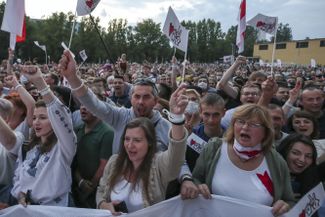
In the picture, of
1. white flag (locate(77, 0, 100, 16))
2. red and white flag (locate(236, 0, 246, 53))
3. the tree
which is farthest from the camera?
the tree

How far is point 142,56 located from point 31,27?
64.8 feet

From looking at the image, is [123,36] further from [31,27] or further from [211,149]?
[211,149]

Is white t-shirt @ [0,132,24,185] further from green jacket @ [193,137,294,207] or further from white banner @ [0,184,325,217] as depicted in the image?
green jacket @ [193,137,294,207]

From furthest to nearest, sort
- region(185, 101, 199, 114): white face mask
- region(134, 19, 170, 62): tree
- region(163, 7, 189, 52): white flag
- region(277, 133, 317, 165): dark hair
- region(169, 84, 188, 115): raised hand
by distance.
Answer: region(134, 19, 170, 62): tree → region(163, 7, 189, 52): white flag → region(185, 101, 199, 114): white face mask → region(277, 133, 317, 165): dark hair → region(169, 84, 188, 115): raised hand

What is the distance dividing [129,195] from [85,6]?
371 cm

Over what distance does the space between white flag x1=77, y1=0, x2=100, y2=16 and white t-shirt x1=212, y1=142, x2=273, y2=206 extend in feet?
12.0

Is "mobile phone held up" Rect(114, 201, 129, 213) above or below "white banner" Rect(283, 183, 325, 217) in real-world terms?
below

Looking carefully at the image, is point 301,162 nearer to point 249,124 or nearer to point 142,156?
point 249,124

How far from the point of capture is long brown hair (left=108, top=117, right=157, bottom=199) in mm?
2777

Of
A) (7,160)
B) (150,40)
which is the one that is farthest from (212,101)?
(150,40)

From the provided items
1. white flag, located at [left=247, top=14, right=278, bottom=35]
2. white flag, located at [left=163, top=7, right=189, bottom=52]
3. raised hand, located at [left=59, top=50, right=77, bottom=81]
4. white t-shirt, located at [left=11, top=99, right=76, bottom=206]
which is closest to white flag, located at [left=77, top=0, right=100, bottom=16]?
white flag, located at [left=163, top=7, right=189, bottom=52]

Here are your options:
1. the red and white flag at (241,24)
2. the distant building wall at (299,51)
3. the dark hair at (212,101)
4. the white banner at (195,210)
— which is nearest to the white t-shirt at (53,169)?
the white banner at (195,210)

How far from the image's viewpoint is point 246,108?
288cm

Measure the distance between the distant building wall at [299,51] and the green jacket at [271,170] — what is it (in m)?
64.9
